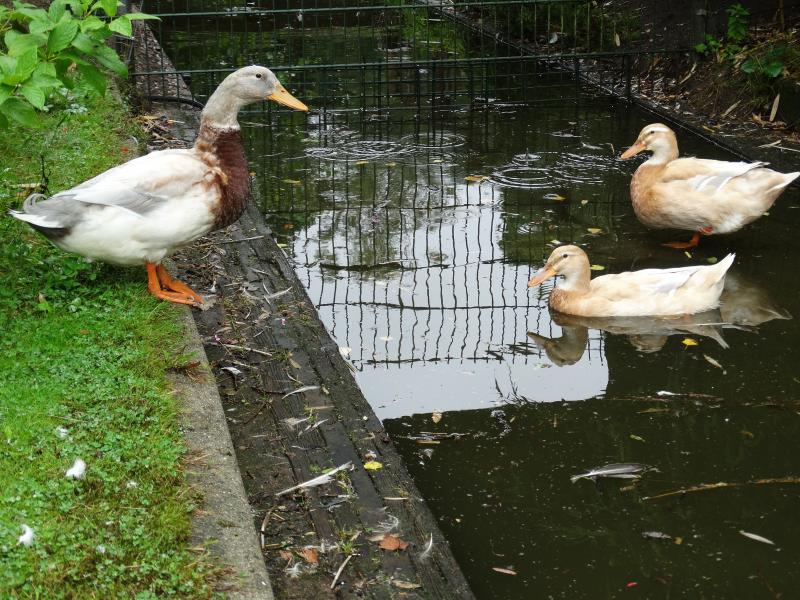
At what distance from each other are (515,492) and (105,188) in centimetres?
249

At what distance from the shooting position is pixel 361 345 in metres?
5.89

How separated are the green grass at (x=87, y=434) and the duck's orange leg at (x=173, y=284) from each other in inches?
4.2

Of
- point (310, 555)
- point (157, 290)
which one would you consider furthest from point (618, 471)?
point (157, 290)

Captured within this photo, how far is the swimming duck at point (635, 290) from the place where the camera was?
6.11 meters

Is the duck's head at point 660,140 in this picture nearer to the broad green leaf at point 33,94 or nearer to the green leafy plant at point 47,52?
the green leafy plant at point 47,52

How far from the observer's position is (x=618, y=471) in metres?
4.57

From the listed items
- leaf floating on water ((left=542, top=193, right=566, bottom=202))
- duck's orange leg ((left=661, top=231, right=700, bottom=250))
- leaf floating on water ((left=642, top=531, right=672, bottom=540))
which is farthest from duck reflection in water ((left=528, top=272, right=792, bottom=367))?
leaf floating on water ((left=542, top=193, right=566, bottom=202))

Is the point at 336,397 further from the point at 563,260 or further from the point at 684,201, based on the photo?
the point at 684,201

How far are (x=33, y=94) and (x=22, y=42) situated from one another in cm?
35

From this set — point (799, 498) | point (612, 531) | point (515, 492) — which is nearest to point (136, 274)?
point (515, 492)

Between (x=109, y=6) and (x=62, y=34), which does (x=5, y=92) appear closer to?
(x=62, y=34)

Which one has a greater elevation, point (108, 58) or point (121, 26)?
point (121, 26)

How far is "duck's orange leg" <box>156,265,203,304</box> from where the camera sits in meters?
5.59

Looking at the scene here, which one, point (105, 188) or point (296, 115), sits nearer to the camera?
point (105, 188)
